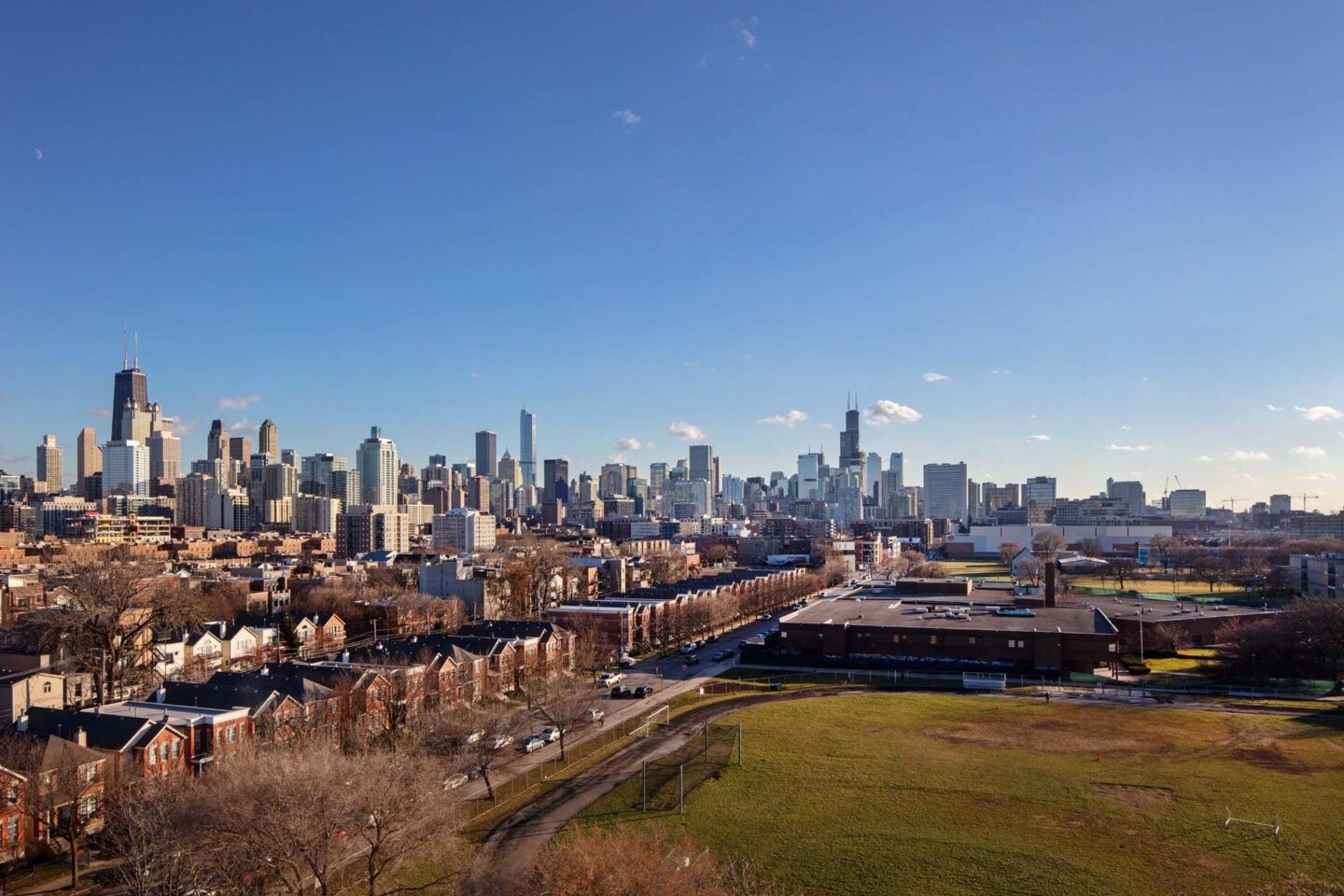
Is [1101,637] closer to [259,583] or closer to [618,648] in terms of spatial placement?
[618,648]

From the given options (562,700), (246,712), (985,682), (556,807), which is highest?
(246,712)

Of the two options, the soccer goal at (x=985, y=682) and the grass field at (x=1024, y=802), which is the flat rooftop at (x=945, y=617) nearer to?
the soccer goal at (x=985, y=682)

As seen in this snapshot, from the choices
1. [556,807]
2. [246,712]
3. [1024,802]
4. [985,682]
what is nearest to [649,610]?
[985,682]

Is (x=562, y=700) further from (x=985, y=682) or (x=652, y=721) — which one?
(x=985, y=682)

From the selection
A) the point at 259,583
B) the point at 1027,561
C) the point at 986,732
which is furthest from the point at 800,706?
the point at 1027,561

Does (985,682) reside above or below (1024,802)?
below

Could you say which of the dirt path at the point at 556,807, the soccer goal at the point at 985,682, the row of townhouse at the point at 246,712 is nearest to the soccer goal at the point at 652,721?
the dirt path at the point at 556,807

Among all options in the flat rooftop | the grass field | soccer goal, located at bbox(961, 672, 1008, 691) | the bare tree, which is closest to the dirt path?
the grass field
